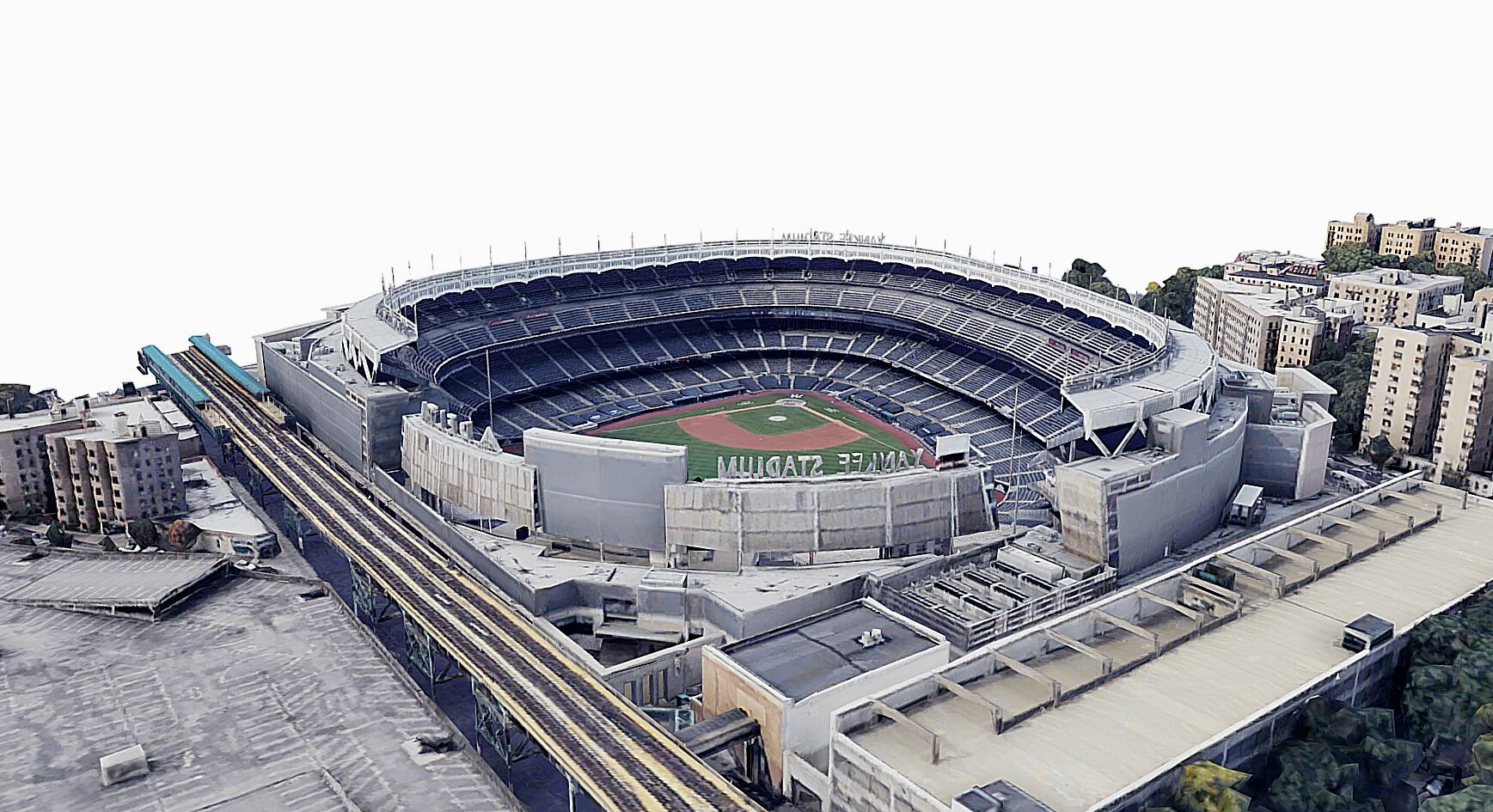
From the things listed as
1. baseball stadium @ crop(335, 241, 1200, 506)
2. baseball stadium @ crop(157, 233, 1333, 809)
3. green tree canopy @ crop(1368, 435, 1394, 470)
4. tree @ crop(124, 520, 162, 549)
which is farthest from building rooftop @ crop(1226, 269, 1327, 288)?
tree @ crop(124, 520, 162, 549)

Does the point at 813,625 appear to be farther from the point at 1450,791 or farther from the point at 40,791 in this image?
the point at 40,791

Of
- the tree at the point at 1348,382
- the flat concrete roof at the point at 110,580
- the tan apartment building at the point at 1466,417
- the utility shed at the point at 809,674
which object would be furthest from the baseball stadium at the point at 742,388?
the tree at the point at 1348,382

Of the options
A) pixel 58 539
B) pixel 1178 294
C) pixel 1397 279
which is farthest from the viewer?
pixel 1178 294

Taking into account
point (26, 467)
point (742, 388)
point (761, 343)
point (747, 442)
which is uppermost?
point (761, 343)

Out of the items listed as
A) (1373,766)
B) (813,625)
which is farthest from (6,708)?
(1373,766)

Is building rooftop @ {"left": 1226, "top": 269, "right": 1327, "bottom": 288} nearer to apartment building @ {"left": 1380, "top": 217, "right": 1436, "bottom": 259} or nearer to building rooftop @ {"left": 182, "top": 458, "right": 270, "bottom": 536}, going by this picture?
apartment building @ {"left": 1380, "top": 217, "right": 1436, "bottom": 259}

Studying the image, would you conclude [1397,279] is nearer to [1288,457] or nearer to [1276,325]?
[1276,325]

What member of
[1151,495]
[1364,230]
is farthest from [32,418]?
[1364,230]

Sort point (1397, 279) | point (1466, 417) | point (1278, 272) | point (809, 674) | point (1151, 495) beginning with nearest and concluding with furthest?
point (809, 674) → point (1151, 495) → point (1466, 417) → point (1397, 279) → point (1278, 272)
